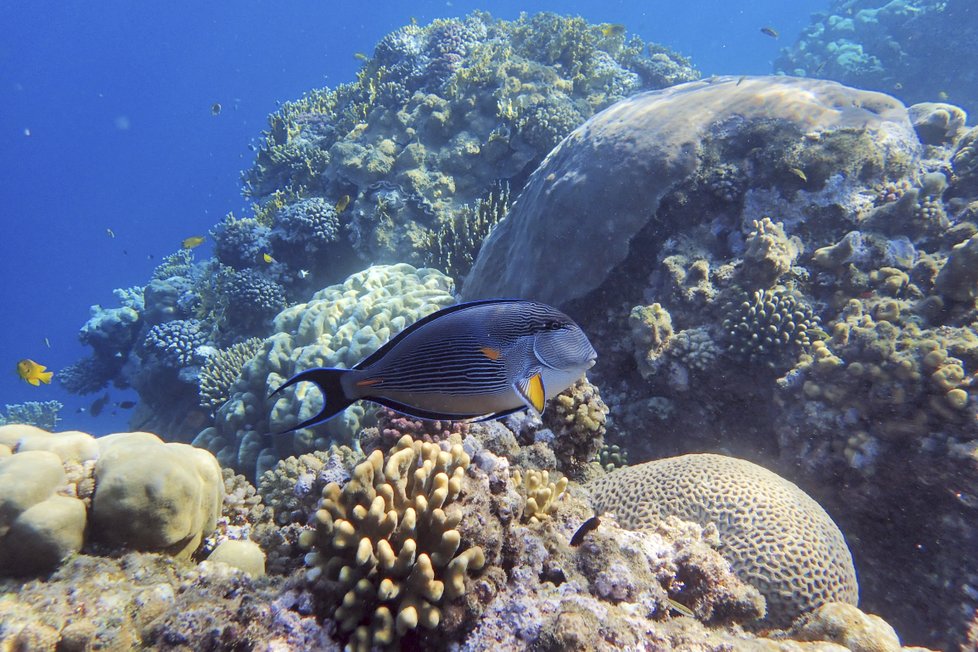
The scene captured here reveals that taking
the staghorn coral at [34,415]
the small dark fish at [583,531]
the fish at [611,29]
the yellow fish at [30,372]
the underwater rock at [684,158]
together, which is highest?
the fish at [611,29]

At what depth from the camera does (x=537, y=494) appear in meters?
2.62

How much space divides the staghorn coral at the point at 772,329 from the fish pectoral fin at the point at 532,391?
12.5ft

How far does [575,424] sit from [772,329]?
2259 mm

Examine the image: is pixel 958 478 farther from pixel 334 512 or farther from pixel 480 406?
pixel 334 512

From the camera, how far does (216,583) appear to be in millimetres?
2148

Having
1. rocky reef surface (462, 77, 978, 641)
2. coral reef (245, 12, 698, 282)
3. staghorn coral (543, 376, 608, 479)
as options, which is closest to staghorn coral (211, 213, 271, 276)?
coral reef (245, 12, 698, 282)

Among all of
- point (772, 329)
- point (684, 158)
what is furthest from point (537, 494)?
point (684, 158)

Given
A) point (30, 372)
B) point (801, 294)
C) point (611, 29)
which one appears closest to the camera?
point (801, 294)

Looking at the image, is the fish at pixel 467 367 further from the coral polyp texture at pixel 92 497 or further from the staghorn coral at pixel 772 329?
the staghorn coral at pixel 772 329

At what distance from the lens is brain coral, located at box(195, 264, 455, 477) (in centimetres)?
575

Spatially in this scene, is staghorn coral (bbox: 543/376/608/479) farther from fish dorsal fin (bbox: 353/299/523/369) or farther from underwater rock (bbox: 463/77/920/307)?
fish dorsal fin (bbox: 353/299/523/369)

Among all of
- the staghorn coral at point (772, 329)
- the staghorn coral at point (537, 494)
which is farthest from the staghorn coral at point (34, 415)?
the staghorn coral at point (772, 329)

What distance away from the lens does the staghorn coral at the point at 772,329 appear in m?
4.41

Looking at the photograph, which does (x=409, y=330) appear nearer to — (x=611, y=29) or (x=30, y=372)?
(x=30, y=372)
